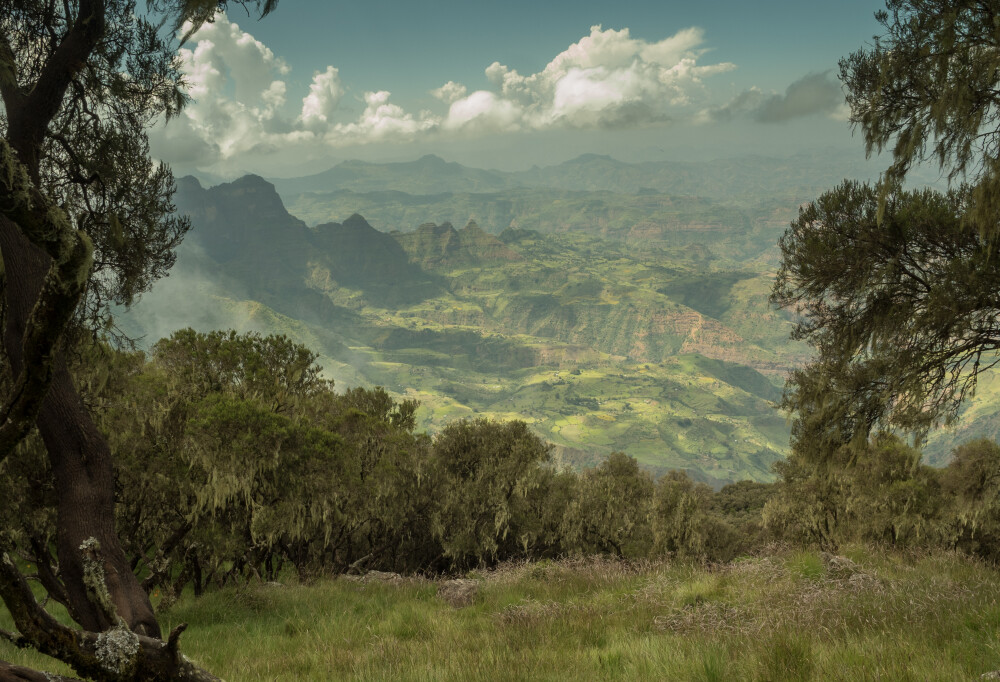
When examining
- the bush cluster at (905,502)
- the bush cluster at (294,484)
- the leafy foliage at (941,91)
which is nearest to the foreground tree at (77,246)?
the bush cluster at (294,484)

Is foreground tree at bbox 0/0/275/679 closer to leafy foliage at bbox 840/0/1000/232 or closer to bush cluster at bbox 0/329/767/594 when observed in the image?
bush cluster at bbox 0/329/767/594

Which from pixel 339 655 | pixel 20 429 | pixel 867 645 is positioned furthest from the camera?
pixel 339 655

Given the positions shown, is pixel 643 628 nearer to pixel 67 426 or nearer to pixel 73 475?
pixel 73 475

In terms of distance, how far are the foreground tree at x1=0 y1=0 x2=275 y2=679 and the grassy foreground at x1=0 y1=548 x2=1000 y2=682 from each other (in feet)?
7.80

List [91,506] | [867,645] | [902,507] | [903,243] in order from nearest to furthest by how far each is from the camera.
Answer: [867,645] → [91,506] → [903,243] → [902,507]

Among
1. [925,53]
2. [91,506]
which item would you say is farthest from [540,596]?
[925,53]

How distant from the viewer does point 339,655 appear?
5984mm

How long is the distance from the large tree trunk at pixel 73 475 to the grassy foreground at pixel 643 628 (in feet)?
4.96

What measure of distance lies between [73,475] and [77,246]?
3897 mm

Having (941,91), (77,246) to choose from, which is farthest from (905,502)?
(77,246)

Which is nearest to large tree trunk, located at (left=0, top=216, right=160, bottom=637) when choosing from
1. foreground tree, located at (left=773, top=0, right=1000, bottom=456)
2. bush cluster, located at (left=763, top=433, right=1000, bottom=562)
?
foreground tree, located at (left=773, top=0, right=1000, bottom=456)

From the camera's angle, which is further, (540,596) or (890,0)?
(540,596)

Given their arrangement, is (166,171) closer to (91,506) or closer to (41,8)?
(41,8)

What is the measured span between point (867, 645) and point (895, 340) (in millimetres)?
7533
